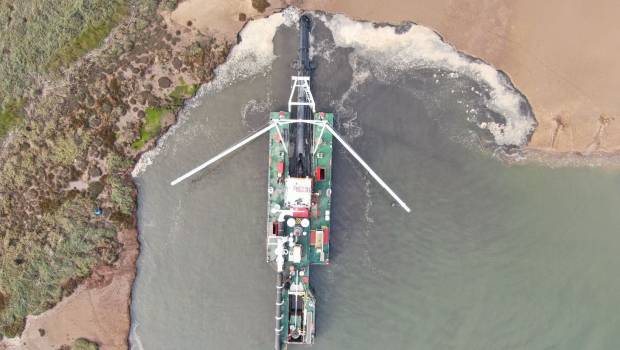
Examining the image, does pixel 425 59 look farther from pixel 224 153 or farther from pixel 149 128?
pixel 149 128

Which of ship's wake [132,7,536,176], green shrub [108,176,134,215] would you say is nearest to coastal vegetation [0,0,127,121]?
ship's wake [132,7,536,176]

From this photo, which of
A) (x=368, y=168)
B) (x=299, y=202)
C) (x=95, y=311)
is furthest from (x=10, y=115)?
(x=368, y=168)

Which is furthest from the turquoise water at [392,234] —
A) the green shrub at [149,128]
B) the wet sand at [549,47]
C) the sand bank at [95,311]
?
the wet sand at [549,47]

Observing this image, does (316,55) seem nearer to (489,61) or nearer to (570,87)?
(489,61)

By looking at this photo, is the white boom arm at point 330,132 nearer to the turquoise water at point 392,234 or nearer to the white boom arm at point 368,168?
the white boom arm at point 368,168

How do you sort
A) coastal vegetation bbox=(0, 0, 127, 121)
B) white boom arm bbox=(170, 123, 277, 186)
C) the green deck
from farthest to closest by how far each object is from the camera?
coastal vegetation bbox=(0, 0, 127, 121), the green deck, white boom arm bbox=(170, 123, 277, 186)

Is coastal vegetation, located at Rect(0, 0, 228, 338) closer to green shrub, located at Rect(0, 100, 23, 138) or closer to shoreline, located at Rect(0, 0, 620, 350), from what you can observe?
shoreline, located at Rect(0, 0, 620, 350)

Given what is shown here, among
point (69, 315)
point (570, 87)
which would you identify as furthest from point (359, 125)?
point (69, 315)

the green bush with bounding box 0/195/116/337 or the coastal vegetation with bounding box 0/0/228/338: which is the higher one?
the coastal vegetation with bounding box 0/0/228/338
